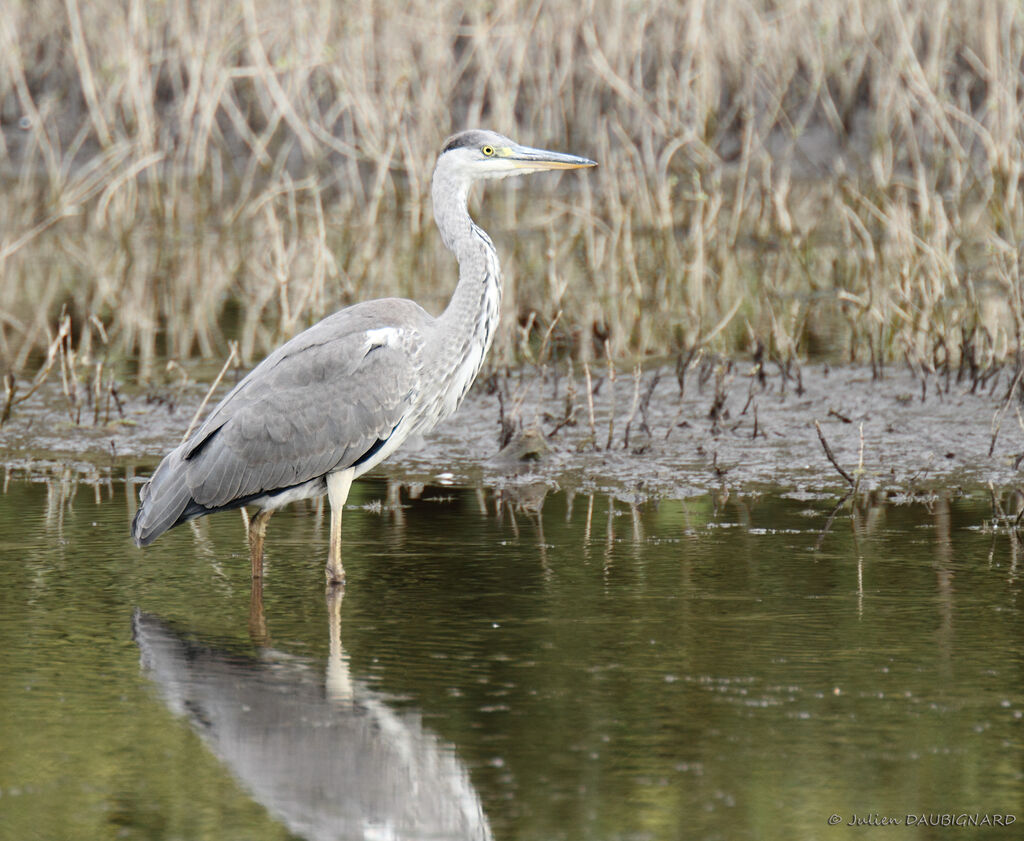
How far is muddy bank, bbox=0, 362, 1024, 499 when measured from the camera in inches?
293

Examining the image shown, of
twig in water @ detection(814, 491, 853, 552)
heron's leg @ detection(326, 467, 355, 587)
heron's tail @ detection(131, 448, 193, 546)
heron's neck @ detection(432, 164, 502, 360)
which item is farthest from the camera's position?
heron's neck @ detection(432, 164, 502, 360)

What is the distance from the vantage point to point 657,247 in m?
13.4

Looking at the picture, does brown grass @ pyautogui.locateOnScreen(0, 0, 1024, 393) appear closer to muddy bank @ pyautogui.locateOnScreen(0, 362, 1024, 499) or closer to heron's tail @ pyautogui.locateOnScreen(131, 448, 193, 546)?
muddy bank @ pyautogui.locateOnScreen(0, 362, 1024, 499)

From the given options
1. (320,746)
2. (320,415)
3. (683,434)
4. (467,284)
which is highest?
(467,284)

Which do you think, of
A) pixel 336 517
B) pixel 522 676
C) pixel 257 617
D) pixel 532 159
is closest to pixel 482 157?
pixel 532 159

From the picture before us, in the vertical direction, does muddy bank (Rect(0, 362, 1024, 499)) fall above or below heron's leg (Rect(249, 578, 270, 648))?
above

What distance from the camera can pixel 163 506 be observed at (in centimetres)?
589

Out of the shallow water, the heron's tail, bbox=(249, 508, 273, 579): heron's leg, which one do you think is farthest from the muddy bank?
the heron's tail

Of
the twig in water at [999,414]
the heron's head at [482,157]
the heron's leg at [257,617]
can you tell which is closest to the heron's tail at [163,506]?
the heron's leg at [257,617]

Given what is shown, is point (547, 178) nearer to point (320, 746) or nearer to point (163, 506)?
point (163, 506)

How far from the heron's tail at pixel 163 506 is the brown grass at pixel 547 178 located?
3.27m

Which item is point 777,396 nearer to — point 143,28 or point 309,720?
point 309,720

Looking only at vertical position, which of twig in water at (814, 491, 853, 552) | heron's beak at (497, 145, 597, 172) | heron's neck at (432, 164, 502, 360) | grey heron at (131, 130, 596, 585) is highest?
heron's beak at (497, 145, 597, 172)

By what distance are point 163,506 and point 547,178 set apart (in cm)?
1267
